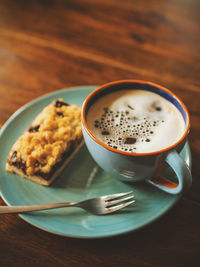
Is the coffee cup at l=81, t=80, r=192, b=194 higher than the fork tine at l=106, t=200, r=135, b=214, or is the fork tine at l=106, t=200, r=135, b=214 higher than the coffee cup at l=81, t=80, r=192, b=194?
the coffee cup at l=81, t=80, r=192, b=194

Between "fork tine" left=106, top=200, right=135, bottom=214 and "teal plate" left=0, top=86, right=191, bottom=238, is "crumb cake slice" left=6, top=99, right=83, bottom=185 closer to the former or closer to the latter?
"teal plate" left=0, top=86, right=191, bottom=238

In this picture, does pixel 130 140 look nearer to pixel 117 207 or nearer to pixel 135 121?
pixel 135 121

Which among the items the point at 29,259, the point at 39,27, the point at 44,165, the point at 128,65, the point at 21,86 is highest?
the point at 39,27

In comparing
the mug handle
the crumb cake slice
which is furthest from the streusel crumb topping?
the mug handle

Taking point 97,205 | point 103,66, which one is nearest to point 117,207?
point 97,205

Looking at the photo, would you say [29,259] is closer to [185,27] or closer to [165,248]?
Answer: [165,248]

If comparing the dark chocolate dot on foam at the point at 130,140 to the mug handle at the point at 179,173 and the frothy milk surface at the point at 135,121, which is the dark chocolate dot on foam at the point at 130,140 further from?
the mug handle at the point at 179,173

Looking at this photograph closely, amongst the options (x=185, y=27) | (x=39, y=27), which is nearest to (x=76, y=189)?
(x=39, y=27)
